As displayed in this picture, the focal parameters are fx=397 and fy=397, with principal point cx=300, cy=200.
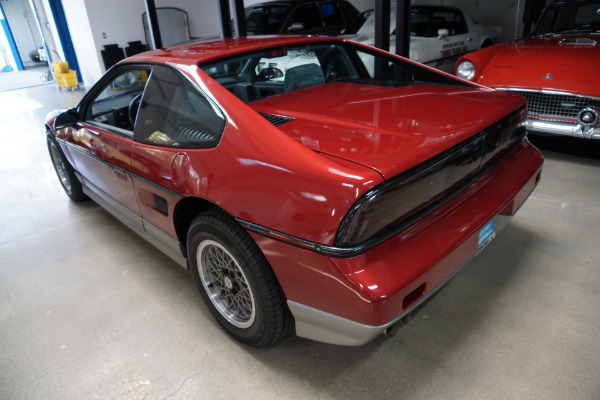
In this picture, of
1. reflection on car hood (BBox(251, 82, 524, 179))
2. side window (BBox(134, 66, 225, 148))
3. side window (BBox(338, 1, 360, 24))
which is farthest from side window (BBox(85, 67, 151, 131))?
side window (BBox(338, 1, 360, 24))

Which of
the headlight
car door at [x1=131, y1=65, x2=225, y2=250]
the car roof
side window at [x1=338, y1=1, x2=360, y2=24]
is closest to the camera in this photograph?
car door at [x1=131, y1=65, x2=225, y2=250]

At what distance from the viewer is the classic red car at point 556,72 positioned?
3238mm

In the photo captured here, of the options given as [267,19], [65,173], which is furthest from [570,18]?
[65,173]

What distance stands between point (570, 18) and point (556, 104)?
1.59 metres

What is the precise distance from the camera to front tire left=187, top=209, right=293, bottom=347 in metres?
1.52

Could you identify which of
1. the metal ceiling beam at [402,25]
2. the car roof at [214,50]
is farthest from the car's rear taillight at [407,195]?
the metal ceiling beam at [402,25]

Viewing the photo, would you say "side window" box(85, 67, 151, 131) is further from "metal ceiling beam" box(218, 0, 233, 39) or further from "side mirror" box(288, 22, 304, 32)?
"side mirror" box(288, 22, 304, 32)

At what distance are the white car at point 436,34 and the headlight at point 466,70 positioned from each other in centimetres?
123

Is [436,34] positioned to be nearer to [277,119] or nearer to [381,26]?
[381,26]

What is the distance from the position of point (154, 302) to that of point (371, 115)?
151 centimetres

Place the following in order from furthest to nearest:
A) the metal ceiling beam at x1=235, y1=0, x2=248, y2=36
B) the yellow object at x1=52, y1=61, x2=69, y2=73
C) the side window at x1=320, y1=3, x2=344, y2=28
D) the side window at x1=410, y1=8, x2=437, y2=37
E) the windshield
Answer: the yellow object at x1=52, y1=61, x2=69, y2=73 < the side window at x1=320, y1=3, x2=344, y2=28 < the side window at x1=410, y1=8, x2=437, y2=37 < the metal ceiling beam at x1=235, y1=0, x2=248, y2=36 < the windshield

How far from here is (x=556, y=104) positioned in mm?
3412

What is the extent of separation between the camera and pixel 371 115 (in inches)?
65.2

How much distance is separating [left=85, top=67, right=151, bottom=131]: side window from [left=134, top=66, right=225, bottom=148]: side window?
0.41 meters
